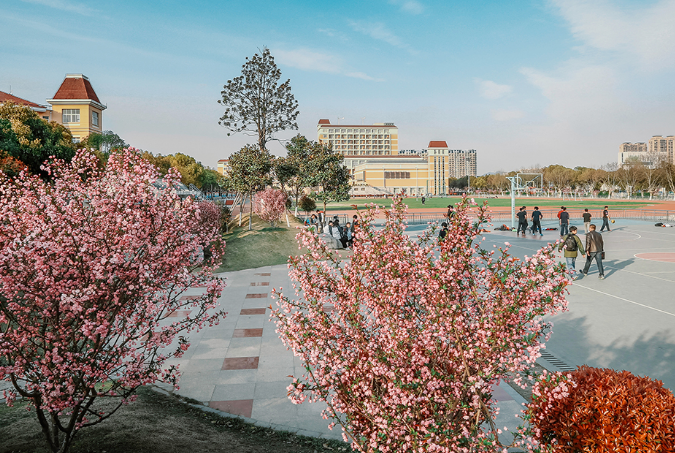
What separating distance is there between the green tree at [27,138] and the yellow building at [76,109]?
31532 mm

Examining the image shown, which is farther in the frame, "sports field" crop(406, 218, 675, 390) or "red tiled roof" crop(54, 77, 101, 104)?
"red tiled roof" crop(54, 77, 101, 104)

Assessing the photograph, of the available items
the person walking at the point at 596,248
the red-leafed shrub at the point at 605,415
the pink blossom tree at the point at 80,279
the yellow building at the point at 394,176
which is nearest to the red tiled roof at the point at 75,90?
the person walking at the point at 596,248

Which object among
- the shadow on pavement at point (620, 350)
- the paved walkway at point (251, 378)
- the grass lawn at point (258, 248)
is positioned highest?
the grass lawn at point (258, 248)

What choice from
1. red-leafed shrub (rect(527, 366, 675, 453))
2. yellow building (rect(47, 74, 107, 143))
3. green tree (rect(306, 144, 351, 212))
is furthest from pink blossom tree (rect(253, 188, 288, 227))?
yellow building (rect(47, 74, 107, 143))

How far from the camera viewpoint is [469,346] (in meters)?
3.19

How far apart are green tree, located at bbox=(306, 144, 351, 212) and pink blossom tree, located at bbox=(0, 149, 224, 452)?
24184 mm

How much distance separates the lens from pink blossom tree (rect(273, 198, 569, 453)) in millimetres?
3188

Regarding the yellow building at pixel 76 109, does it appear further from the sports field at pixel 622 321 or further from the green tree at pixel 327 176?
the sports field at pixel 622 321

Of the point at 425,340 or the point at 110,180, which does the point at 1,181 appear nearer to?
the point at 110,180

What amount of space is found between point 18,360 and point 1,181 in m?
2.46

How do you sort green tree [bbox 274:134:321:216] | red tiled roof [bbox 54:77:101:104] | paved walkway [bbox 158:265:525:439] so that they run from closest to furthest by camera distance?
1. paved walkway [bbox 158:265:525:439]
2. green tree [bbox 274:134:321:216]
3. red tiled roof [bbox 54:77:101:104]

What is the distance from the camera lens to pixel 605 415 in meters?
3.15

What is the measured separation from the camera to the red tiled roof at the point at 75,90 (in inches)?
2451

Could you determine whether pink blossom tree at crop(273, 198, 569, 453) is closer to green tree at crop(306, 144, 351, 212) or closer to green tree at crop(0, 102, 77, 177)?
green tree at crop(306, 144, 351, 212)
